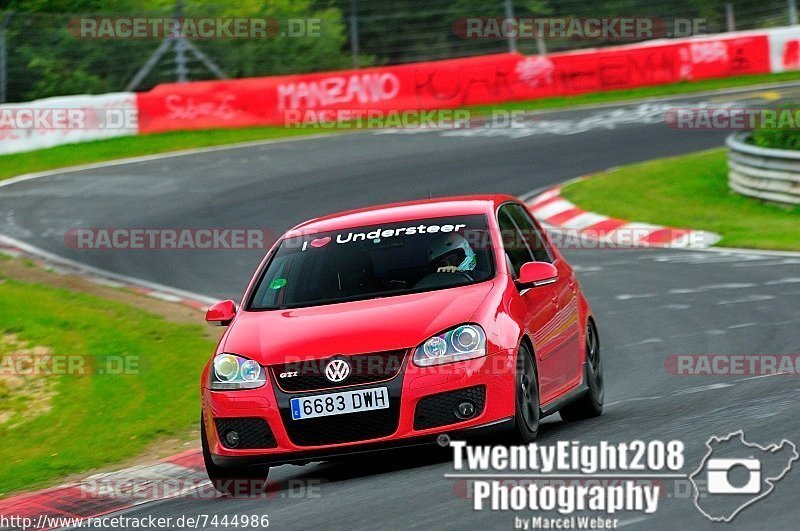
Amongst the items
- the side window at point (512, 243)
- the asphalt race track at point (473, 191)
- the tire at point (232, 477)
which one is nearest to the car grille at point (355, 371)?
the asphalt race track at point (473, 191)

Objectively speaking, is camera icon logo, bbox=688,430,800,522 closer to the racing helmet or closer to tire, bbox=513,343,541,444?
tire, bbox=513,343,541,444

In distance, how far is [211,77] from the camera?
30.5 metres

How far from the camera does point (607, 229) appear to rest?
1916 cm

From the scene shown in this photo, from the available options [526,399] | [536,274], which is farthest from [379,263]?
[526,399]

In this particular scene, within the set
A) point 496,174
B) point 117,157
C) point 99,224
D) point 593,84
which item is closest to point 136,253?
point 99,224

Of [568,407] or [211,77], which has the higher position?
[211,77]

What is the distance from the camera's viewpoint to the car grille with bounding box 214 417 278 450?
25.0 feet

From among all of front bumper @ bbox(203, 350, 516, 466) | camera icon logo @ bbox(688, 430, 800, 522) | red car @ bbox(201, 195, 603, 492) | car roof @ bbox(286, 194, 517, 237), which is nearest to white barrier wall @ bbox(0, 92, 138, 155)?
car roof @ bbox(286, 194, 517, 237)

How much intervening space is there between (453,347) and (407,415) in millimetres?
413

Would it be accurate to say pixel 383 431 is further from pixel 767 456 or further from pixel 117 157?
pixel 117 157

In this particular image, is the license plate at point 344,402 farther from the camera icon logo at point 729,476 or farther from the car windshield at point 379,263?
the camera icon logo at point 729,476

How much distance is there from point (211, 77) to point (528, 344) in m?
23.3

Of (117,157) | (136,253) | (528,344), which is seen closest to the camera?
(528,344)

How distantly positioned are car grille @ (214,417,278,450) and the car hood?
0.30 meters
